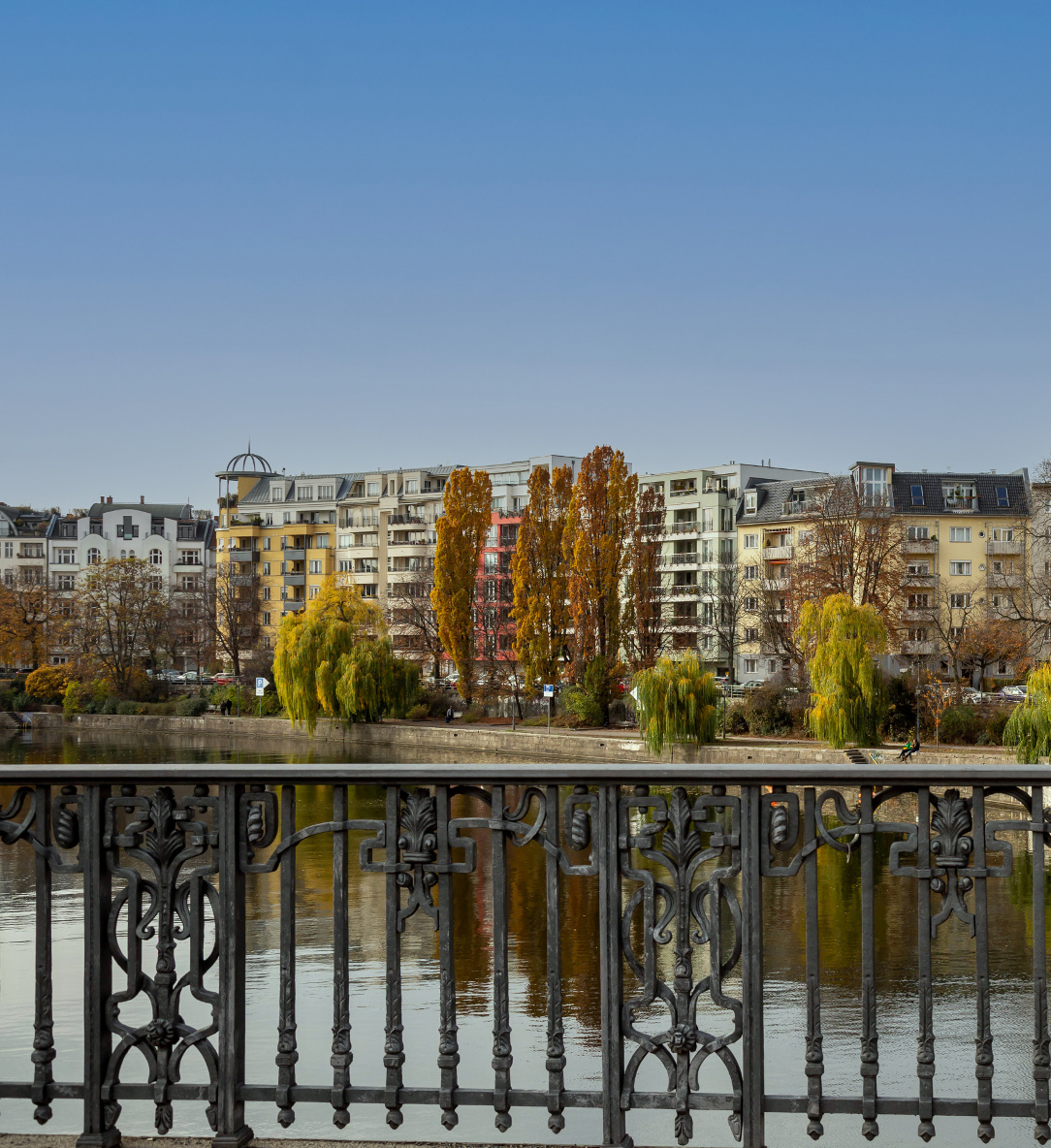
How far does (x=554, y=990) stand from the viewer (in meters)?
3.02

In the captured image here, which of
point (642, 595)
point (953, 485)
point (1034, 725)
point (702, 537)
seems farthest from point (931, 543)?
point (1034, 725)

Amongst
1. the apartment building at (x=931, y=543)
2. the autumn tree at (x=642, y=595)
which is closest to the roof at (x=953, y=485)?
the apartment building at (x=931, y=543)

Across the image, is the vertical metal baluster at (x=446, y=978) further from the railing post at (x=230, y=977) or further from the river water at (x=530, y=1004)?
the river water at (x=530, y=1004)

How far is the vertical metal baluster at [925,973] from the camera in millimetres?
2836

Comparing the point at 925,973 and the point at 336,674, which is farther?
the point at 336,674

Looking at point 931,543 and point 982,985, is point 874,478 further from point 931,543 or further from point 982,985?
point 982,985

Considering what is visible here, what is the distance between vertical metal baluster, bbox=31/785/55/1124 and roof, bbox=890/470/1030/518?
2766 inches

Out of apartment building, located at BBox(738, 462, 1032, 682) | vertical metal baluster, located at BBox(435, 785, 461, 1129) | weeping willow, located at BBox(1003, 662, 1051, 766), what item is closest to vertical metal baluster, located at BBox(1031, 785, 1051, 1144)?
vertical metal baluster, located at BBox(435, 785, 461, 1129)

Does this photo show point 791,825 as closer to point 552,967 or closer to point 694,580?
point 552,967

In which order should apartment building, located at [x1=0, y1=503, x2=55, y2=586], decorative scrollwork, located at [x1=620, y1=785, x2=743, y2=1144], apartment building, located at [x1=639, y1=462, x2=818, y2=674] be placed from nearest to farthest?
decorative scrollwork, located at [x1=620, y1=785, x2=743, y2=1144] → apartment building, located at [x1=639, y1=462, x2=818, y2=674] → apartment building, located at [x1=0, y1=503, x2=55, y2=586]

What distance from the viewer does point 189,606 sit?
7762cm

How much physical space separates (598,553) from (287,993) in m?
48.2

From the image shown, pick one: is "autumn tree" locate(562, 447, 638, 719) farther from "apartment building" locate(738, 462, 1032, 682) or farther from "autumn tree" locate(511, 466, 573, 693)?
"apartment building" locate(738, 462, 1032, 682)

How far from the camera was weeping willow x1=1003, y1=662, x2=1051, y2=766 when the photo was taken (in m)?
29.3
